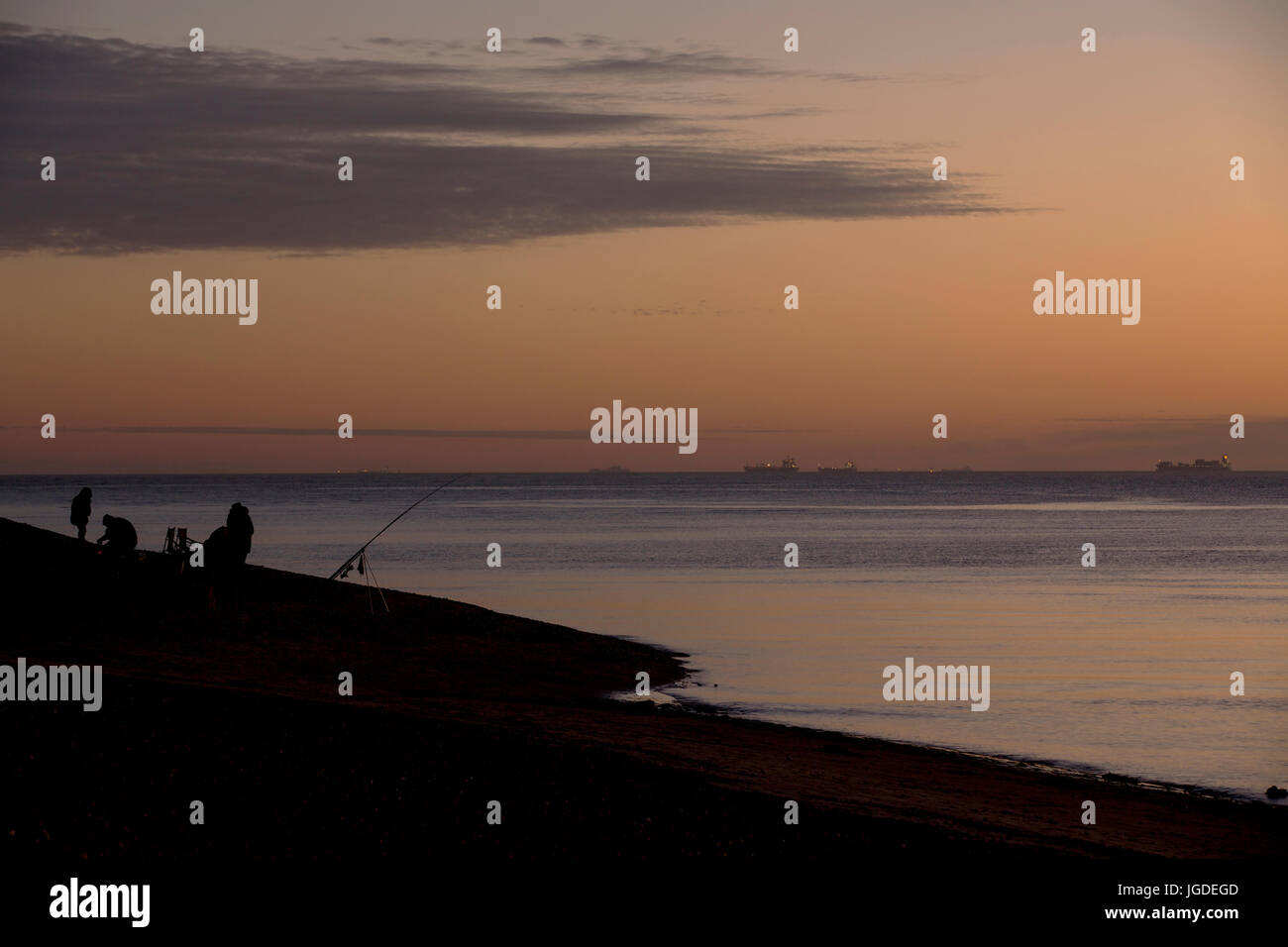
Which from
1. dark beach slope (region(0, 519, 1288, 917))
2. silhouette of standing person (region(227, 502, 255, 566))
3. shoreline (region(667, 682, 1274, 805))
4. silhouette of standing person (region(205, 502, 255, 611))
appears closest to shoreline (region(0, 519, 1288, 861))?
dark beach slope (region(0, 519, 1288, 917))

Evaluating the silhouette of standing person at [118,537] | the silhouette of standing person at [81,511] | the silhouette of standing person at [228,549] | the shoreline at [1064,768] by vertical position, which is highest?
the silhouette of standing person at [81,511]

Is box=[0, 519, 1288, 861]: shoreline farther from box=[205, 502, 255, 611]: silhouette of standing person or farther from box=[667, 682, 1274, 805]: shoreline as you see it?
box=[205, 502, 255, 611]: silhouette of standing person

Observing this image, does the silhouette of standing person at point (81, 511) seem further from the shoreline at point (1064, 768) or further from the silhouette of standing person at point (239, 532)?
the shoreline at point (1064, 768)

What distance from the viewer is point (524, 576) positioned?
50.4m

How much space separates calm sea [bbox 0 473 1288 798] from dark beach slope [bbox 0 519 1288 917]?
330 centimetres

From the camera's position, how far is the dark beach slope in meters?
11.0

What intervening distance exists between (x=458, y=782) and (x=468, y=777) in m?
0.23

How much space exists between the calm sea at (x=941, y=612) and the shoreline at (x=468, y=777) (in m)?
2.94

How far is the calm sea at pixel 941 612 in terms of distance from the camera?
71.8ft

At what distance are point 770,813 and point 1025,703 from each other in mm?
13016

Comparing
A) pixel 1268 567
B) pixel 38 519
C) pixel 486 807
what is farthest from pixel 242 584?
pixel 38 519

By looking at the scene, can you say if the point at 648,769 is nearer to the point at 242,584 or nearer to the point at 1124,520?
the point at 242,584

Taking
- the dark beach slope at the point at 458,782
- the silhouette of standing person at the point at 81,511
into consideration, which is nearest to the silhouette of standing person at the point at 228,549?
the dark beach slope at the point at 458,782
